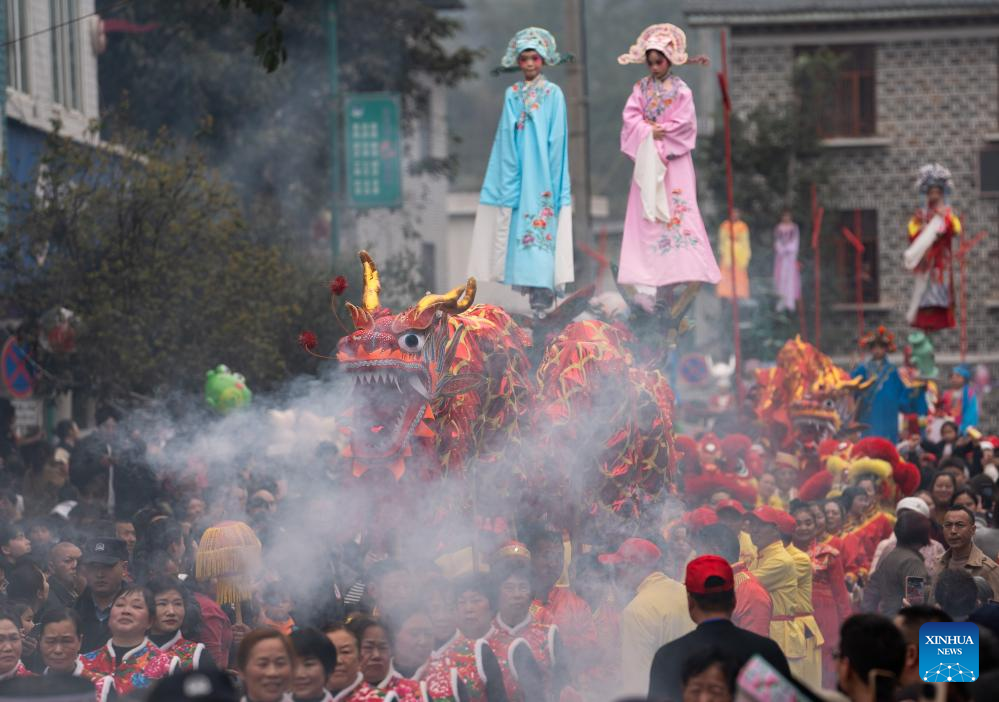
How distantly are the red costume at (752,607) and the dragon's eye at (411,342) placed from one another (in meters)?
1.94

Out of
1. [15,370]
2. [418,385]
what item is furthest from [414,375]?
[15,370]

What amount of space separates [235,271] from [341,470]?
7.18 m

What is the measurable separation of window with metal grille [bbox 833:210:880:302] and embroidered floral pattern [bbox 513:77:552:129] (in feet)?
69.2

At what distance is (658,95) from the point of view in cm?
1062

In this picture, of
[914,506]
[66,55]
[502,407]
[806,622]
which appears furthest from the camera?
[66,55]

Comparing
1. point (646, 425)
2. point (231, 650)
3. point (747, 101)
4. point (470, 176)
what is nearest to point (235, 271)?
point (646, 425)

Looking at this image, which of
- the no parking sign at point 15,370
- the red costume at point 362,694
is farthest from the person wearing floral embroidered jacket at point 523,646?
the no parking sign at point 15,370

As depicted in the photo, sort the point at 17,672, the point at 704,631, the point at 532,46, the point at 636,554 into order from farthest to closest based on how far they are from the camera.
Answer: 1. the point at 532,46
2. the point at 636,554
3. the point at 17,672
4. the point at 704,631

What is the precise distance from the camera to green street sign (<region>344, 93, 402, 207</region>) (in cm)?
2423

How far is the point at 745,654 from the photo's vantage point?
5.95 m

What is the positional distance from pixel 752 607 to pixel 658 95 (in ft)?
12.3

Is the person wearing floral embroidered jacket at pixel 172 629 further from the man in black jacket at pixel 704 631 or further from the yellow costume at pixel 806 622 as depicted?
the yellow costume at pixel 806 622

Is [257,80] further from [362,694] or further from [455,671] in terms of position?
[362,694]

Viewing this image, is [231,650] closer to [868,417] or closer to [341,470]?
[341,470]
